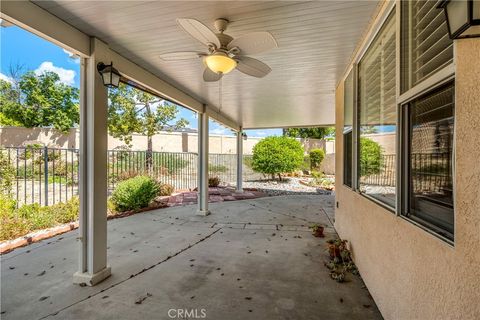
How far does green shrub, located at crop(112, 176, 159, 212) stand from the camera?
600cm

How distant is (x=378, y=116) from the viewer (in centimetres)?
251

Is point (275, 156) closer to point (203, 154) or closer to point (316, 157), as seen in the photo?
point (316, 157)

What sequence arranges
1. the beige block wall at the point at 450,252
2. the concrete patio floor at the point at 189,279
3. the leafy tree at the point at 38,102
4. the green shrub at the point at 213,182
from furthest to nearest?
the leafy tree at the point at 38,102 → the green shrub at the point at 213,182 → the concrete patio floor at the point at 189,279 → the beige block wall at the point at 450,252

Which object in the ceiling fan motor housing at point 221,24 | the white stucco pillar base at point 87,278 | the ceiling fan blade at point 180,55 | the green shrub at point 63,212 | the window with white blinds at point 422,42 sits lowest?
the white stucco pillar base at point 87,278

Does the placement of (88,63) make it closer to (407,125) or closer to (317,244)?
(407,125)

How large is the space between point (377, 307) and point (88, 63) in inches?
145

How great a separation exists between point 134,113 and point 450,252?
11.6 meters

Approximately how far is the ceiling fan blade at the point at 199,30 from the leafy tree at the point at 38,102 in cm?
1316

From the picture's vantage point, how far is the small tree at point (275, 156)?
11.8 m

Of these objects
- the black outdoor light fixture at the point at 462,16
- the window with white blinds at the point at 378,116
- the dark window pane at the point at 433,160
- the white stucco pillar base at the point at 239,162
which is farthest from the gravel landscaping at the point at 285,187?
the black outdoor light fixture at the point at 462,16

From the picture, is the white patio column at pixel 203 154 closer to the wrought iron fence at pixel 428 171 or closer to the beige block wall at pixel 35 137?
the wrought iron fence at pixel 428 171

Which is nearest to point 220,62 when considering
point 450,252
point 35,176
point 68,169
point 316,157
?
point 450,252

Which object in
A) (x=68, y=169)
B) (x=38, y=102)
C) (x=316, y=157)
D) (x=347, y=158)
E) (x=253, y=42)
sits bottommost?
(x=68, y=169)

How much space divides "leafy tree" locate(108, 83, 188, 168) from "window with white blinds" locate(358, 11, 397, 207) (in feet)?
28.4
